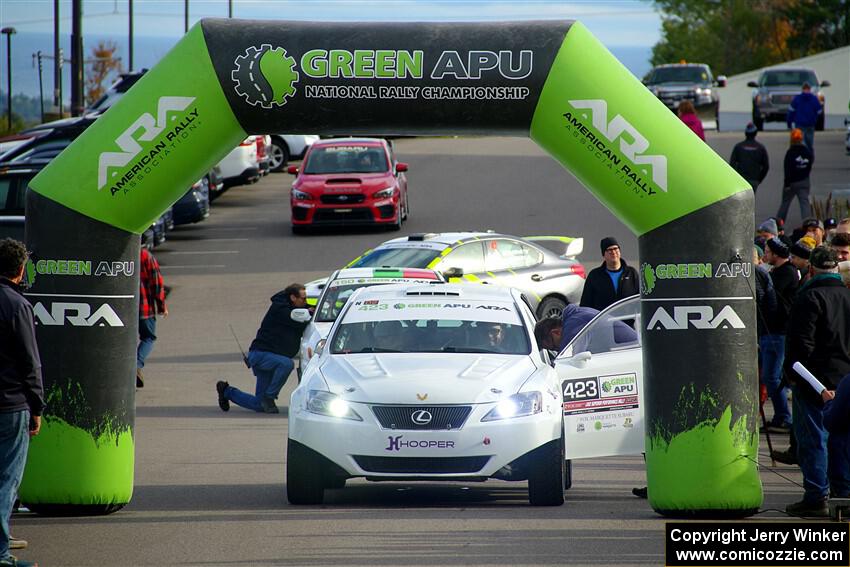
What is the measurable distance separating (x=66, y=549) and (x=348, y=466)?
2.11 meters

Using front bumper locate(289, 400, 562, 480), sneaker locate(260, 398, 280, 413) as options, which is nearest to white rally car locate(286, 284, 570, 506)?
front bumper locate(289, 400, 562, 480)

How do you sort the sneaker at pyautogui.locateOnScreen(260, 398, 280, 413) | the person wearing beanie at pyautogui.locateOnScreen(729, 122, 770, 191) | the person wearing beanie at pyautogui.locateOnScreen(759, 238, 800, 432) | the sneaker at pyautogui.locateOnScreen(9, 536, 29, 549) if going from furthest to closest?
the person wearing beanie at pyautogui.locateOnScreen(729, 122, 770, 191), the sneaker at pyautogui.locateOnScreen(260, 398, 280, 413), the person wearing beanie at pyautogui.locateOnScreen(759, 238, 800, 432), the sneaker at pyautogui.locateOnScreen(9, 536, 29, 549)

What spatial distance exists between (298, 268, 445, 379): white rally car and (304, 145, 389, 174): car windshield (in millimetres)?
12257

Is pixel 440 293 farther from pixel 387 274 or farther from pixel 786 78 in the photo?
pixel 786 78

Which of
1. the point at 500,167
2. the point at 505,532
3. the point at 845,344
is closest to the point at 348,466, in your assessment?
the point at 505,532

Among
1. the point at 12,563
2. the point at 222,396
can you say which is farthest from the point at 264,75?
the point at 222,396

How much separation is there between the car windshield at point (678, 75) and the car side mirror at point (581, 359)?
3555 centimetres

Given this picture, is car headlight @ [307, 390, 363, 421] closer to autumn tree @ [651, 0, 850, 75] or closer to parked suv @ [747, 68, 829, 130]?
parked suv @ [747, 68, 829, 130]

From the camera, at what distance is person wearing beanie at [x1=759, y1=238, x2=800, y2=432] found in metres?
14.3

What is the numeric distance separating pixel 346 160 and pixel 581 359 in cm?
1974

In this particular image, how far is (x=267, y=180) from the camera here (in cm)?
4241

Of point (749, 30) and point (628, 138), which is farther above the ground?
point (749, 30)

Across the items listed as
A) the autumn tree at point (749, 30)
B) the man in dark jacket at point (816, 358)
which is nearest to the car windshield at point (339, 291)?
the man in dark jacket at point (816, 358)

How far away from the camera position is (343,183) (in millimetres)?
30234
